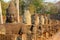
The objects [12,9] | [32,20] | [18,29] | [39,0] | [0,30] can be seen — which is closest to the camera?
[0,30]

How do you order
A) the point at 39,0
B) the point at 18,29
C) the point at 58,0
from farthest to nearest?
1. the point at 58,0
2. the point at 39,0
3. the point at 18,29

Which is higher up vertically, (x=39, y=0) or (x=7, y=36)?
(x=39, y=0)

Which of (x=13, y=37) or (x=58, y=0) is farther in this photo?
(x=58, y=0)

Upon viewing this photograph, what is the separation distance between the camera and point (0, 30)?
12.7 ft

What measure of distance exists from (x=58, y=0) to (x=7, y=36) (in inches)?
1435

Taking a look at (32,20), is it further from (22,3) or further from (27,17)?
(22,3)

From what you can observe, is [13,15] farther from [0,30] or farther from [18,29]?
[0,30]

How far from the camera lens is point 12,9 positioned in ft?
22.3

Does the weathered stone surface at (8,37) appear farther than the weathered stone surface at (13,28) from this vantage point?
No

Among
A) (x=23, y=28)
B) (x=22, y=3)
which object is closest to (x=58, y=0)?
(x=22, y=3)

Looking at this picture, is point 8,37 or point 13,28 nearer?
point 8,37

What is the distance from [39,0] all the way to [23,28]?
64.5 ft

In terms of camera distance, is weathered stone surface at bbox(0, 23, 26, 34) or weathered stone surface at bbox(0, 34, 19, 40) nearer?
weathered stone surface at bbox(0, 34, 19, 40)

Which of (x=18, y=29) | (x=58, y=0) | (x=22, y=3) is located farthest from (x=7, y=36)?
(x=58, y=0)
